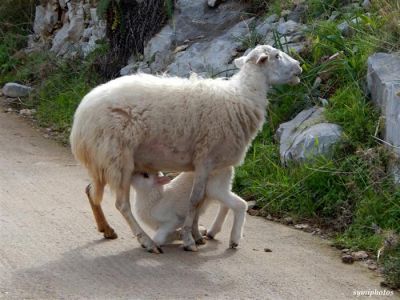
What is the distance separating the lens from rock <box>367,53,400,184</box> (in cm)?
750

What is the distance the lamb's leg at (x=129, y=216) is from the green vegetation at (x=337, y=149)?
5.23 ft

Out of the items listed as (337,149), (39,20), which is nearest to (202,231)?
(337,149)

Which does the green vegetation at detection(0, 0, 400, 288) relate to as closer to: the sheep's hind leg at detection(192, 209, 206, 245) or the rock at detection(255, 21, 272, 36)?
the rock at detection(255, 21, 272, 36)

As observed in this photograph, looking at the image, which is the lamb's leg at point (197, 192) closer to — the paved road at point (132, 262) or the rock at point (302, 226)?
the paved road at point (132, 262)

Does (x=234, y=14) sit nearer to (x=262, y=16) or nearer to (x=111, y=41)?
(x=262, y=16)

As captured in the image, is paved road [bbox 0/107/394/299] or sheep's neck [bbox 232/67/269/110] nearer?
A: paved road [bbox 0/107/394/299]

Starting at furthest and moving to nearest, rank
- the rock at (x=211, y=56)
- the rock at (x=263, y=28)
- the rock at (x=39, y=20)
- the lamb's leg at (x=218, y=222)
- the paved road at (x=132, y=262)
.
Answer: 1. the rock at (x=39, y=20)
2. the rock at (x=263, y=28)
3. the rock at (x=211, y=56)
4. the lamb's leg at (x=218, y=222)
5. the paved road at (x=132, y=262)

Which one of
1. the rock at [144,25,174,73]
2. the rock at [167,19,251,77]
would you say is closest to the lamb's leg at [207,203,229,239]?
the rock at [167,19,251,77]

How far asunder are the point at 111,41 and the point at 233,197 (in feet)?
18.0

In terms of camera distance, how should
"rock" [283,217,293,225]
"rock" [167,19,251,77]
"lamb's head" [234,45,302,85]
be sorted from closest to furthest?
1. "lamb's head" [234,45,302,85]
2. "rock" [283,217,293,225]
3. "rock" [167,19,251,77]

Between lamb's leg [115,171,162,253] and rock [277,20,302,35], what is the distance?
3.76 meters

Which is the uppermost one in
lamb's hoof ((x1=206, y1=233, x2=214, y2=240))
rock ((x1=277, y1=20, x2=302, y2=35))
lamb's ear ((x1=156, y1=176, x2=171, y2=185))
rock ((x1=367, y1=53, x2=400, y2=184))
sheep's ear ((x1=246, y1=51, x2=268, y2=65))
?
sheep's ear ((x1=246, y1=51, x2=268, y2=65))

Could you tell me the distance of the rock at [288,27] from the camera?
9796mm

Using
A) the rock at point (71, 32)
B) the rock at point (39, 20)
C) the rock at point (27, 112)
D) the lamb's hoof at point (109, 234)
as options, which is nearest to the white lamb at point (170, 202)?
the lamb's hoof at point (109, 234)
